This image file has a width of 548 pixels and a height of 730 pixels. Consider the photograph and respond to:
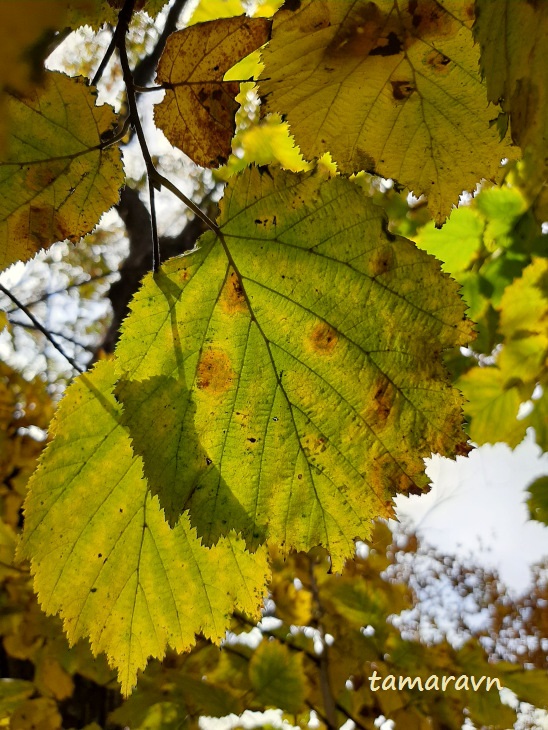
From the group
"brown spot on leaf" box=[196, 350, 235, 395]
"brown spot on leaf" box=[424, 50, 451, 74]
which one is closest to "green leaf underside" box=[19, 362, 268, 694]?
"brown spot on leaf" box=[196, 350, 235, 395]

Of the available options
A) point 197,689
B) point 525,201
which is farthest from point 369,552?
point 525,201

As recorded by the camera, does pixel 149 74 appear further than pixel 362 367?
Yes

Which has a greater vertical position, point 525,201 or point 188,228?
point 188,228

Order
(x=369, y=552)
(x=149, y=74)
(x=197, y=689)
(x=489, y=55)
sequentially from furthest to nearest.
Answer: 1. (x=369, y=552)
2. (x=149, y=74)
3. (x=197, y=689)
4. (x=489, y=55)

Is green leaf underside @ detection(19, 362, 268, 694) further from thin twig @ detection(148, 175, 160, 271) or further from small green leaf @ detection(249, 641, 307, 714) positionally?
small green leaf @ detection(249, 641, 307, 714)

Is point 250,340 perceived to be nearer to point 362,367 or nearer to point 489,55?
point 362,367

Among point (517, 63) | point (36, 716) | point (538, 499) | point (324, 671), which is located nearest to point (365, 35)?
point (517, 63)

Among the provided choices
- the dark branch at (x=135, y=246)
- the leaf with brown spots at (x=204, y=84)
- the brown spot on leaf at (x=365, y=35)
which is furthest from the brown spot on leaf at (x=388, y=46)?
the dark branch at (x=135, y=246)
